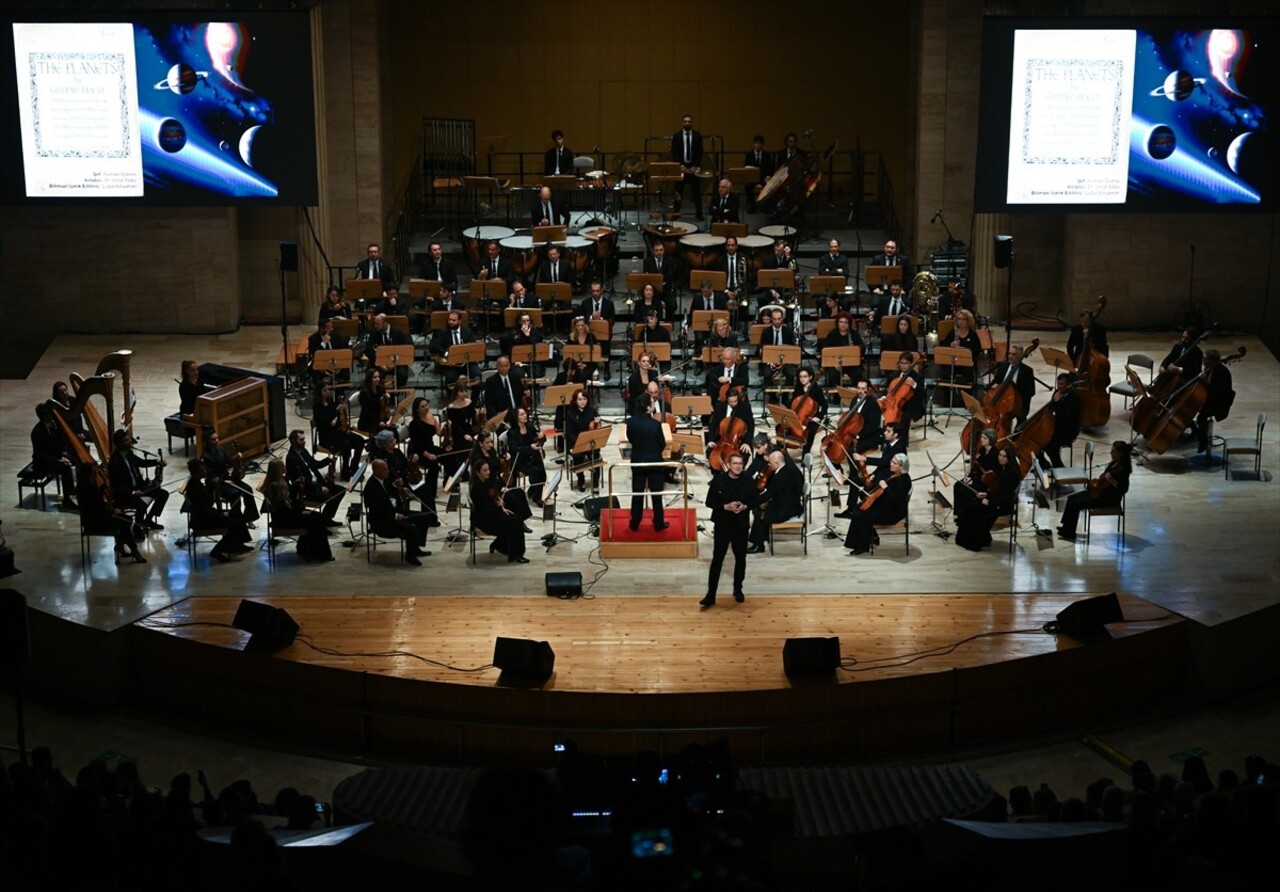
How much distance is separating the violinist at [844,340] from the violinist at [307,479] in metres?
5.81

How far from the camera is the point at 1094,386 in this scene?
17719mm

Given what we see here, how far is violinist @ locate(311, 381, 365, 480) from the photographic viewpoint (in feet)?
54.4

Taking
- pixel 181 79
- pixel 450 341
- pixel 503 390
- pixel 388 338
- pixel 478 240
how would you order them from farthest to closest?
pixel 478 240
pixel 181 79
pixel 450 341
pixel 388 338
pixel 503 390

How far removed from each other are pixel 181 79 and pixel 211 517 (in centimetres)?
780

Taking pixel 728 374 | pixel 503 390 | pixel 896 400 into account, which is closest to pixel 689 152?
pixel 728 374

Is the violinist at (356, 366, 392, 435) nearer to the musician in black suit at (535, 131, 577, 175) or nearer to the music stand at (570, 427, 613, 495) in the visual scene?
the music stand at (570, 427, 613, 495)

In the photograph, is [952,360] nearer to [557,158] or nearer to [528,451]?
[528,451]

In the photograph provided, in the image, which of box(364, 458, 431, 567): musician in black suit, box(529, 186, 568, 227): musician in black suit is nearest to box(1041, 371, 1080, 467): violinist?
box(364, 458, 431, 567): musician in black suit

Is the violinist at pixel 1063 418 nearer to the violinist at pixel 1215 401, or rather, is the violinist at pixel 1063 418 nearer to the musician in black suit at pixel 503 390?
the violinist at pixel 1215 401

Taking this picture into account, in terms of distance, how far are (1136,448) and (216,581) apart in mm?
9168

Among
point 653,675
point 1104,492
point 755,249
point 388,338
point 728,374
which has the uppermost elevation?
point 755,249

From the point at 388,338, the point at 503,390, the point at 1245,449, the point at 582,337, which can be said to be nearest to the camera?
the point at 1245,449

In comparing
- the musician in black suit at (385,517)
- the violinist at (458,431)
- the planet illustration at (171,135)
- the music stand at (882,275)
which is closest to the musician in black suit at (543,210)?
the music stand at (882,275)

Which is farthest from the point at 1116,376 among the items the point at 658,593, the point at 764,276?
the point at 658,593
